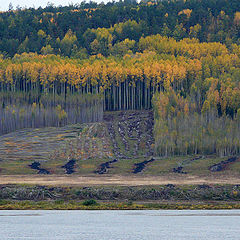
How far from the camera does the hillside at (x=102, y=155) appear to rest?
10431cm

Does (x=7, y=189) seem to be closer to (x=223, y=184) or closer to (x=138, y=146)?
(x=223, y=184)

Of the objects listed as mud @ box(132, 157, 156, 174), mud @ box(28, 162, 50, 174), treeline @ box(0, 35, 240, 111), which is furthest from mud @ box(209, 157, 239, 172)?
treeline @ box(0, 35, 240, 111)

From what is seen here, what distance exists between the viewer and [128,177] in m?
98.7

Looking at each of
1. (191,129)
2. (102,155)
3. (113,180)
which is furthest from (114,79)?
(113,180)

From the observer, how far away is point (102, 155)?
11912 centimetres

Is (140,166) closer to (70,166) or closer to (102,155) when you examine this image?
(102,155)

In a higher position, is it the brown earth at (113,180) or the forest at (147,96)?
the forest at (147,96)

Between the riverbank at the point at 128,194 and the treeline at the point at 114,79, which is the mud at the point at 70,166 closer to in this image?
the riverbank at the point at 128,194

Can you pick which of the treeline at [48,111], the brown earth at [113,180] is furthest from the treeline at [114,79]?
the brown earth at [113,180]

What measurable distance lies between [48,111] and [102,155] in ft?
113

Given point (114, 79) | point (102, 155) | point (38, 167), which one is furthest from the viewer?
point (114, 79)

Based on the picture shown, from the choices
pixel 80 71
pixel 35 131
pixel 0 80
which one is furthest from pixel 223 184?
pixel 0 80

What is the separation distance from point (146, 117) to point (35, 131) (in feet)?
110

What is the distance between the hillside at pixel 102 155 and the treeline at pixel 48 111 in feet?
15.2
